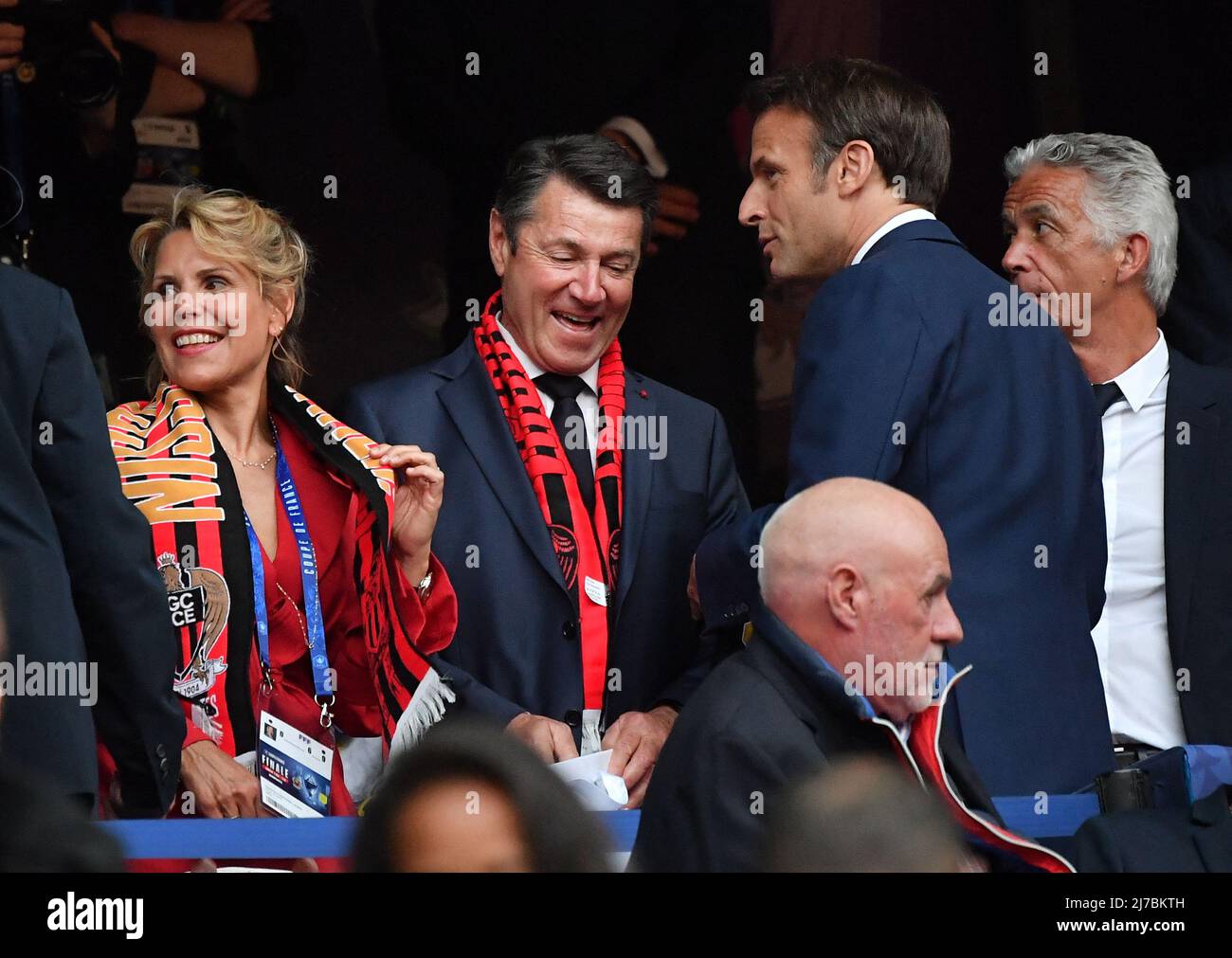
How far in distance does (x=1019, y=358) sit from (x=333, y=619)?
1659 mm

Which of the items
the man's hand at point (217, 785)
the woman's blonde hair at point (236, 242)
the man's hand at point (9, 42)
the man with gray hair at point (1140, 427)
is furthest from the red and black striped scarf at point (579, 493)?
the man's hand at point (9, 42)

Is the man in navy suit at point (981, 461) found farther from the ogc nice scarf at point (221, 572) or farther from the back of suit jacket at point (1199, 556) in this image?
the ogc nice scarf at point (221, 572)

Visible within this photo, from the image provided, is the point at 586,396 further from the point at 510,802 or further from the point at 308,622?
the point at 510,802

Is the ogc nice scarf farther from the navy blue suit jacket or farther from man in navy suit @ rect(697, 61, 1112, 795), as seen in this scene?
man in navy suit @ rect(697, 61, 1112, 795)

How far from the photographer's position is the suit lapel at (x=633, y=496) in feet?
15.0

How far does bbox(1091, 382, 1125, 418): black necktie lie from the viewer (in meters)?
4.66

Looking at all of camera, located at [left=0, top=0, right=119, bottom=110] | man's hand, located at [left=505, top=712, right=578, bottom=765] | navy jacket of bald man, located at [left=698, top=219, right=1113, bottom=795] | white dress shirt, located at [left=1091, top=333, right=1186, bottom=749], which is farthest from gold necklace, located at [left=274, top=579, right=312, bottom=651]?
white dress shirt, located at [left=1091, top=333, right=1186, bottom=749]

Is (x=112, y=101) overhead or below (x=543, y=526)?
overhead

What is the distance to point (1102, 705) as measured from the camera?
392cm

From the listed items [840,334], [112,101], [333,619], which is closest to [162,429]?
[333,619]

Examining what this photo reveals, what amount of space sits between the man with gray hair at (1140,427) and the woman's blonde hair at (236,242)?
1831 millimetres

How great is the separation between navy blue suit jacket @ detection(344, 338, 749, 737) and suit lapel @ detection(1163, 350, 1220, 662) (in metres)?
1.05
